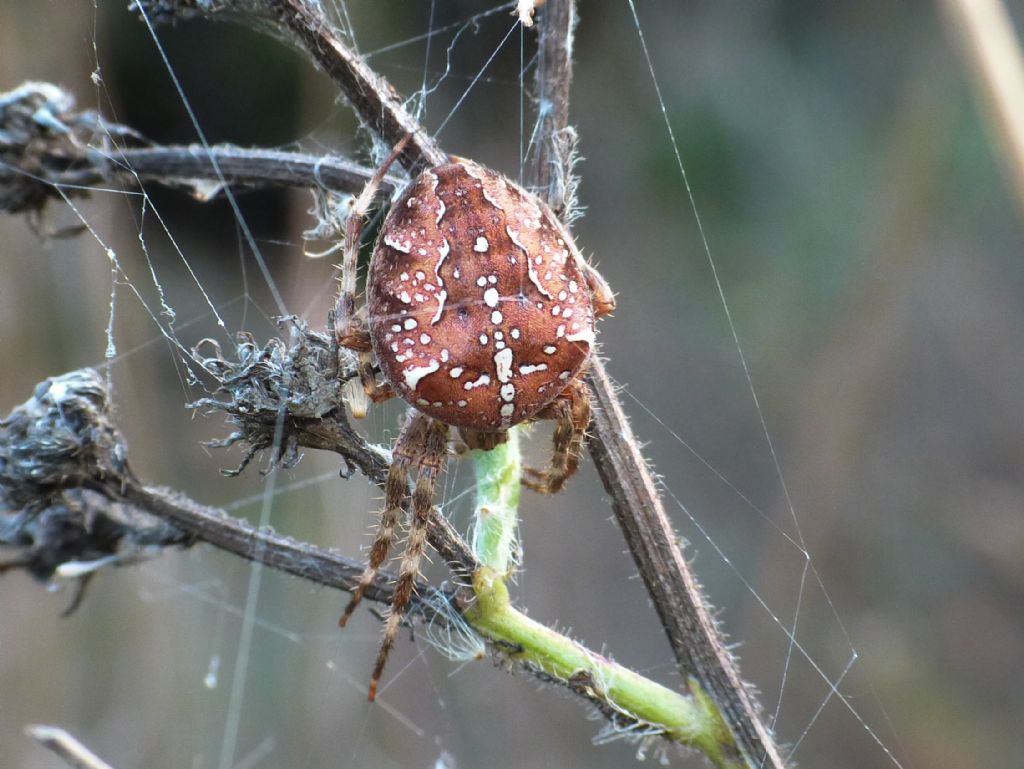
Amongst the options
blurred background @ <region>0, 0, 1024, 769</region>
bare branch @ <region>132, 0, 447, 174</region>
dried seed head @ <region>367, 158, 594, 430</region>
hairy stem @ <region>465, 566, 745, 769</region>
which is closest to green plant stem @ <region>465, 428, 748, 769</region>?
hairy stem @ <region>465, 566, 745, 769</region>

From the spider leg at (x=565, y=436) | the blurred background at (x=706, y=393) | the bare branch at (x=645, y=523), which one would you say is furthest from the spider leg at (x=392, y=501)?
the blurred background at (x=706, y=393)

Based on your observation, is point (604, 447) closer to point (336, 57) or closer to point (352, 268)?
point (352, 268)

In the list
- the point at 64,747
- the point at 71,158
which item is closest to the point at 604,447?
the point at 64,747

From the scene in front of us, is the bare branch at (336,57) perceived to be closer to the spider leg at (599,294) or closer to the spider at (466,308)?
the spider at (466,308)

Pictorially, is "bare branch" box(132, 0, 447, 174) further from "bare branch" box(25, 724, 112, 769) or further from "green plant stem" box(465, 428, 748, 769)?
"bare branch" box(25, 724, 112, 769)

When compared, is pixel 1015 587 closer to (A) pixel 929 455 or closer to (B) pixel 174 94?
(A) pixel 929 455

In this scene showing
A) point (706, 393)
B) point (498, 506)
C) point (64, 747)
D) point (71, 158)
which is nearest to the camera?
point (64, 747)
